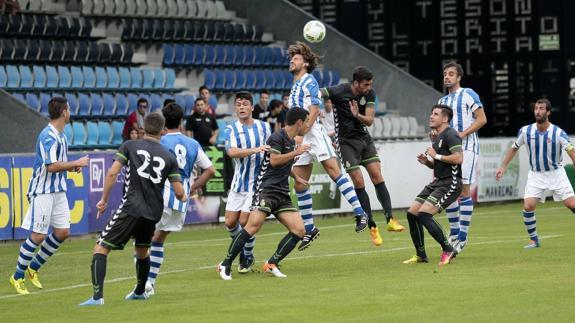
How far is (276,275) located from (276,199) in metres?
0.87

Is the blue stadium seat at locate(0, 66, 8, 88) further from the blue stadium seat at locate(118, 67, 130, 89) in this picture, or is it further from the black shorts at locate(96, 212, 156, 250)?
the black shorts at locate(96, 212, 156, 250)

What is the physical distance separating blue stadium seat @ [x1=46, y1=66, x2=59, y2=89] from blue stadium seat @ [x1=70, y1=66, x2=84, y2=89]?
0.46 metres

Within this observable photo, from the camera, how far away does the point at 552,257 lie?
53.3 feet

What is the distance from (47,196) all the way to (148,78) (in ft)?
49.6

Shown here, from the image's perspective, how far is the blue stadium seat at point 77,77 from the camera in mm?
27500

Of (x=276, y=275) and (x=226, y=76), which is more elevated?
(x=226, y=76)

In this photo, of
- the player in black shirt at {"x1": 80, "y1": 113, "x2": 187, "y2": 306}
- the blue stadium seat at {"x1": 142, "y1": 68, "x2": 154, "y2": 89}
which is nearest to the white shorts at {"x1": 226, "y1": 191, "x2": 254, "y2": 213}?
the player in black shirt at {"x1": 80, "y1": 113, "x2": 187, "y2": 306}

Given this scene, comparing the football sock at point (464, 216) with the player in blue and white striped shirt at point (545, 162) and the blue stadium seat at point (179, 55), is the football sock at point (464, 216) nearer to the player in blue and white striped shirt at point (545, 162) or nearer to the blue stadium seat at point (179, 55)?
the player in blue and white striped shirt at point (545, 162)

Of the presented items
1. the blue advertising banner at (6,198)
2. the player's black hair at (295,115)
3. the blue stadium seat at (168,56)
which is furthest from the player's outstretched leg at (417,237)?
the blue stadium seat at (168,56)

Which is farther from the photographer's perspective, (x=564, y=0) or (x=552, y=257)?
(x=564, y=0)

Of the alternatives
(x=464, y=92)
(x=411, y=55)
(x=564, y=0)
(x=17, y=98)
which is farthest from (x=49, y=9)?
(x=464, y=92)

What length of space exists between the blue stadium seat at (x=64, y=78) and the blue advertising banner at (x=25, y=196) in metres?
5.85

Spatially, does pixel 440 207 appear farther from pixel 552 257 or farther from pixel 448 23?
pixel 448 23

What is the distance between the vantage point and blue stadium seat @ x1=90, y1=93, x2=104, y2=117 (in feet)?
89.5
